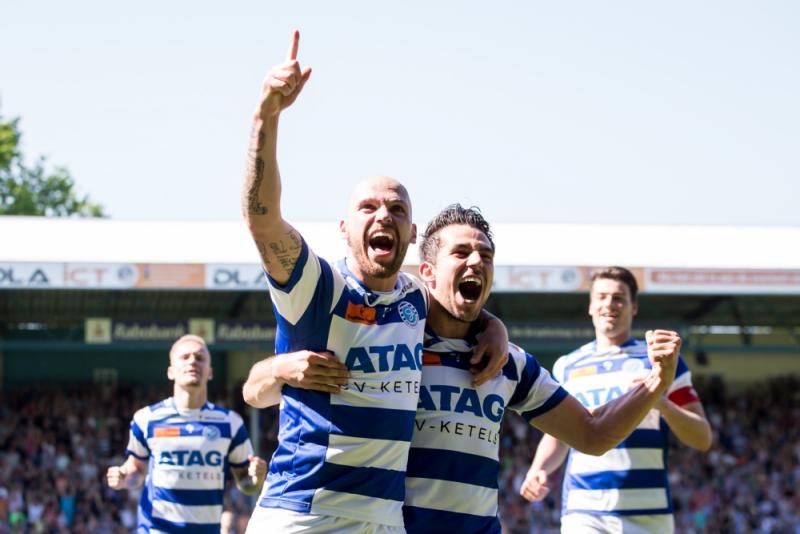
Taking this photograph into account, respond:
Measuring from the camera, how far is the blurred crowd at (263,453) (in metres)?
21.6

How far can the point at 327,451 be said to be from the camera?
4.19m

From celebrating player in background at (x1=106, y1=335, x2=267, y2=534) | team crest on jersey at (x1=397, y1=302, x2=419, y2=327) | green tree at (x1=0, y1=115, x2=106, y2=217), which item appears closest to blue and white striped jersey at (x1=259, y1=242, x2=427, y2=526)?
team crest on jersey at (x1=397, y1=302, x2=419, y2=327)

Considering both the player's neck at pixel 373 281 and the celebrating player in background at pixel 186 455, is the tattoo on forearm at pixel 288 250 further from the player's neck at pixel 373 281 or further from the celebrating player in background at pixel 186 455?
the celebrating player in background at pixel 186 455

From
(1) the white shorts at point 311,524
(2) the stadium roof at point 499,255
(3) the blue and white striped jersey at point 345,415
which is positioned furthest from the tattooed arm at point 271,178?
(2) the stadium roof at point 499,255

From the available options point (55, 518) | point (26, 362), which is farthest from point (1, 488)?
point (26, 362)

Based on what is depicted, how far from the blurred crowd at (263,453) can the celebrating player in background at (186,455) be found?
1119cm

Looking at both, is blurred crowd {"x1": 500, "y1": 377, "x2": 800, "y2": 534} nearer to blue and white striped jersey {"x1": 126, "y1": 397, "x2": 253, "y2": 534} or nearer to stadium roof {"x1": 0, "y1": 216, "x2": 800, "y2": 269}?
stadium roof {"x1": 0, "y1": 216, "x2": 800, "y2": 269}

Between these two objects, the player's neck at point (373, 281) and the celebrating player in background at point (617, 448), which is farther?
the celebrating player in background at point (617, 448)

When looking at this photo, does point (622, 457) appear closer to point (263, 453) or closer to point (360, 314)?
point (360, 314)

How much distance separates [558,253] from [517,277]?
3496 mm

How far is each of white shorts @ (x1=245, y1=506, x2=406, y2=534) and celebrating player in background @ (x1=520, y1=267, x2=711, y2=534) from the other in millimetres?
2675

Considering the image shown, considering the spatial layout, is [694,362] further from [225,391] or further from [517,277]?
[225,391]

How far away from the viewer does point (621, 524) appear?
689 centimetres

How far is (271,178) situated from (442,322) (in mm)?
1258
